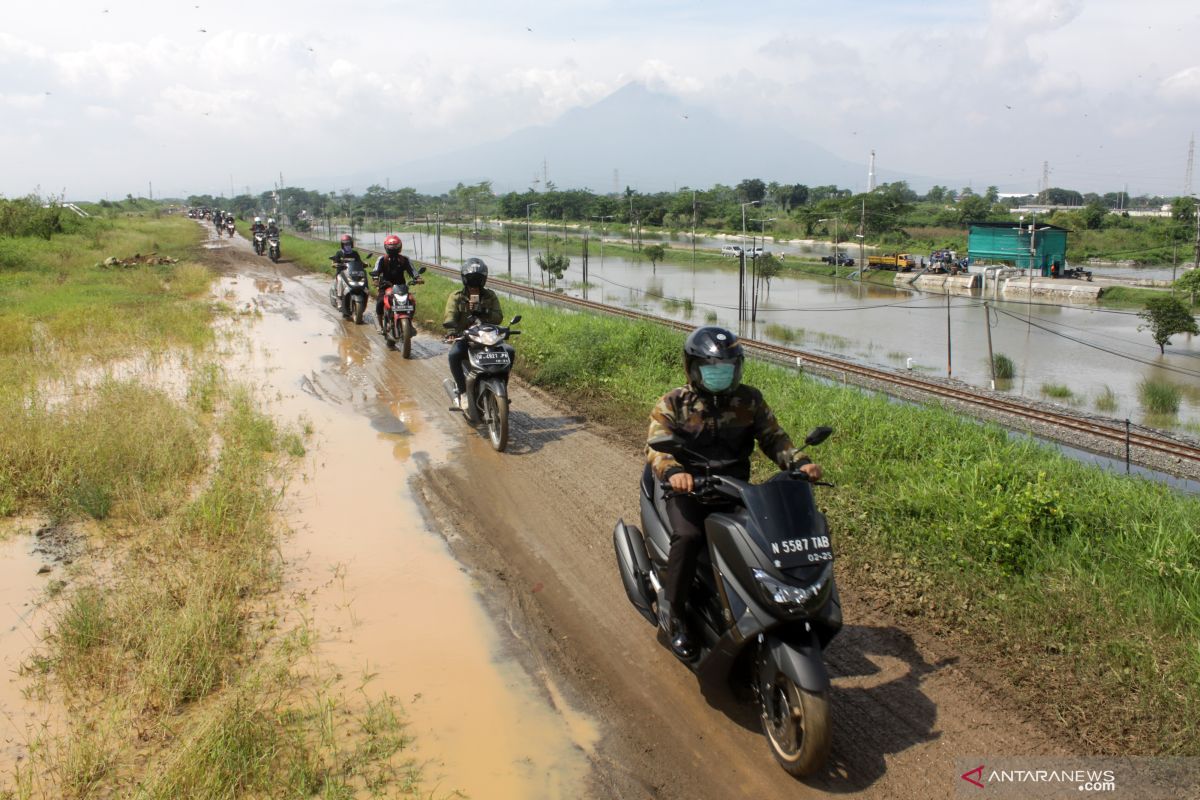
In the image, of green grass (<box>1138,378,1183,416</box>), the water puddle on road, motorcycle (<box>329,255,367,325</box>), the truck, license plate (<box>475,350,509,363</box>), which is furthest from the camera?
the truck

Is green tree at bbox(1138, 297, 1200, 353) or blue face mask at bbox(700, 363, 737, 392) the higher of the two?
blue face mask at bbox(700, 363, 737, 392)

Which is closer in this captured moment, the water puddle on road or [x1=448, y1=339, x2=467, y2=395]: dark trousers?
the water puddle on road

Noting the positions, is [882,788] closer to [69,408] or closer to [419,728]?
[419,728]

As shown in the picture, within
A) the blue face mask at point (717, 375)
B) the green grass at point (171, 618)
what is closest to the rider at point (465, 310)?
the green grass at point (171, 618)

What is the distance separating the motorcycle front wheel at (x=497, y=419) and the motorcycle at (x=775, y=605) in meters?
4.22

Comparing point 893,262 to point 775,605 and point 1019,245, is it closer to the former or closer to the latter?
point 1019,245

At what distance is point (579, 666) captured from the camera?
4297 millimetres

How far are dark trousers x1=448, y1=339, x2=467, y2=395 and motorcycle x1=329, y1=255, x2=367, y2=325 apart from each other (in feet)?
26.5

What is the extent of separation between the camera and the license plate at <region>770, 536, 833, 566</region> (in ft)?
10.5

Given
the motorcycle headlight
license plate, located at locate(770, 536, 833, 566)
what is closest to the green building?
license plate, located at locate(770, 536, 833, 566)

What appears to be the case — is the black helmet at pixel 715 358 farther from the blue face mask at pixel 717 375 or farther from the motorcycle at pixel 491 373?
the motorcycle at pixel 491 373

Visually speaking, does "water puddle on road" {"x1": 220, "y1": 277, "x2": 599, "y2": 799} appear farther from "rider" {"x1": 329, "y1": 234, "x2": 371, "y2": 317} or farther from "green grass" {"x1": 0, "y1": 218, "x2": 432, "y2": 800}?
"rider" {"x1": 329, "y1": 234, "x2": 371, "y2": 317}

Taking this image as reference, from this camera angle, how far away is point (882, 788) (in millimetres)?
3324

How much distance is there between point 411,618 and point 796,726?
242 cm
